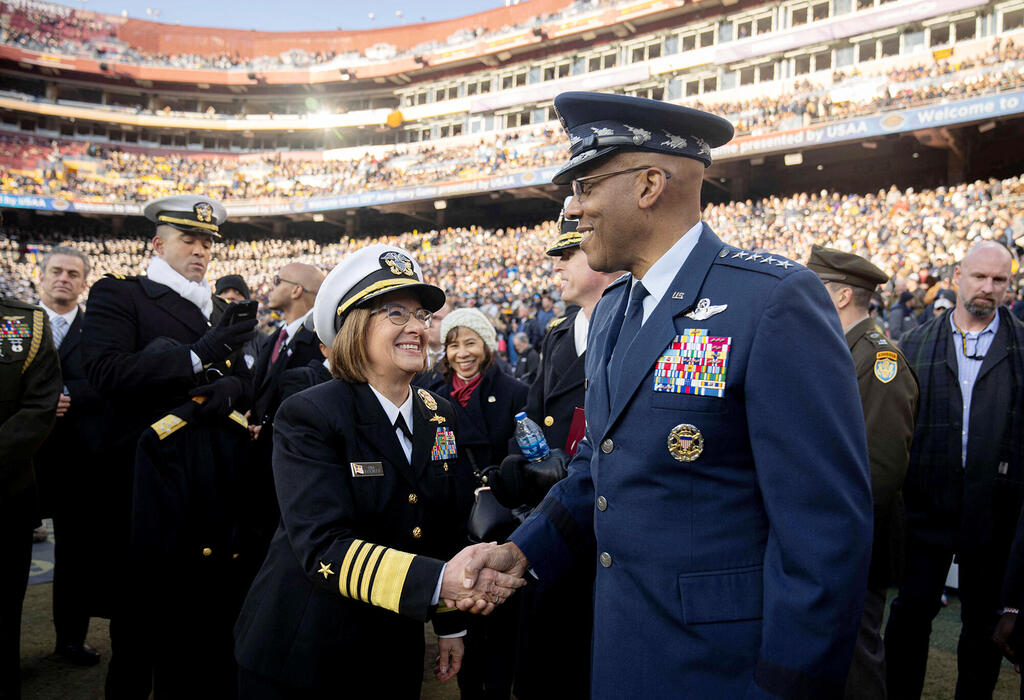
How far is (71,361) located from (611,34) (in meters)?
33.2

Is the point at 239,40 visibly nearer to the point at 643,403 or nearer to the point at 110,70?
the point at 110,70

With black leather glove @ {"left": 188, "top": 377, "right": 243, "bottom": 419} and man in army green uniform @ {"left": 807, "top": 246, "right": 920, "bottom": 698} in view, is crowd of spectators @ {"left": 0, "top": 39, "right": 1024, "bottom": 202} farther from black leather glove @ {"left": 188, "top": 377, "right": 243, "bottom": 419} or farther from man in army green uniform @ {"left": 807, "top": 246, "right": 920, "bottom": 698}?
black leather glove @ {"left": 188, "top": 377, "right": 243, "bottom": 419}

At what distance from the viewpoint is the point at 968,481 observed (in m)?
3.50

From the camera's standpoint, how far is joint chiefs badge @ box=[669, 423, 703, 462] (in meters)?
1.56

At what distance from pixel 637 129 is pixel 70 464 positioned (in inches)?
167

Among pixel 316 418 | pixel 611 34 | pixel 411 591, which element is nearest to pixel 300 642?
pixel 411 591

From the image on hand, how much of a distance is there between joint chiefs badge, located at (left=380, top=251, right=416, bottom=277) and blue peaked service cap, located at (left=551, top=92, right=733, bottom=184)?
2.63ft

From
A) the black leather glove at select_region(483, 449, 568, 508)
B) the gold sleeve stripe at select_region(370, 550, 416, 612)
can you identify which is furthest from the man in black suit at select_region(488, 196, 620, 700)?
Answer: the gold sleeve stripe at select_region(370, 550, 416, 612)

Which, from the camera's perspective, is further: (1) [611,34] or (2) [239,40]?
(2) [239,40]

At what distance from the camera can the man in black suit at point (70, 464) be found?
391cm

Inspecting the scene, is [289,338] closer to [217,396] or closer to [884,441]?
[217,396]

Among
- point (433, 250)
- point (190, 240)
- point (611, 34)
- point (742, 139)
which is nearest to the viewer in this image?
point (190, 240)

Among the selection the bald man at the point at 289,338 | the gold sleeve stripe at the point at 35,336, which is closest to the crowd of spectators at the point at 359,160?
the bald man at the point at 289,338

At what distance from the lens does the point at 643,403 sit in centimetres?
166
